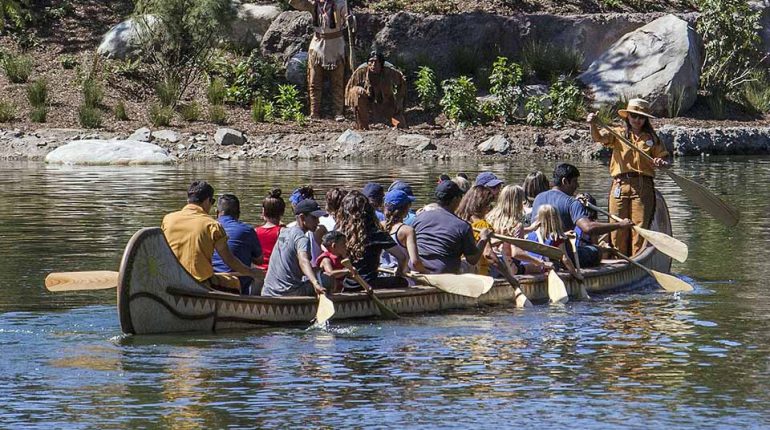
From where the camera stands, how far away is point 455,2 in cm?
3719

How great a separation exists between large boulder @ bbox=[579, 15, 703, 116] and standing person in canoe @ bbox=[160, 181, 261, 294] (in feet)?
73.2

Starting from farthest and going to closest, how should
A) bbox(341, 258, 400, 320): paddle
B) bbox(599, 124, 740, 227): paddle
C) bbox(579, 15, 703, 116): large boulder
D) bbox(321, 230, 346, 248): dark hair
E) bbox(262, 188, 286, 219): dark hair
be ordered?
bbox(579, 15, 703, 116): large boulder < bbox(599, 124, 740, 227): paddle < bbox(262, 188, 286, 219): dark hair < bbox(341, 258, 400, 320): paddle < bbox(321, 230, 346, 248): dark hair

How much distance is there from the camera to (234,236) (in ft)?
42.3

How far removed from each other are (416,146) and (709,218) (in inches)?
408

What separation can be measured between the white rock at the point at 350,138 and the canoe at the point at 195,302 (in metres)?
17.3

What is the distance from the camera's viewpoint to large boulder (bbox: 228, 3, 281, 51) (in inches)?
1403

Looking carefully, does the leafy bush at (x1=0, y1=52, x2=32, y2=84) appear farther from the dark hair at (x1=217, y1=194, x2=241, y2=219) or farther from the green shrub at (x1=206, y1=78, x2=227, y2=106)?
the dark hair at (x1=217, y1=194, x2=241, y2=219)

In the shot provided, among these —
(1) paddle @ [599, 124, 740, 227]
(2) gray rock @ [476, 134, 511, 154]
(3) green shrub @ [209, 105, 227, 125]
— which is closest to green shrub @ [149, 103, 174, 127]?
(3) green shrub @ [209, 105, 227, 125]

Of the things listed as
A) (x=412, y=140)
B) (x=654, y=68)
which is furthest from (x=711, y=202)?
(x=654, y=68)

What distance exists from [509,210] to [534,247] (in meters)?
0.40

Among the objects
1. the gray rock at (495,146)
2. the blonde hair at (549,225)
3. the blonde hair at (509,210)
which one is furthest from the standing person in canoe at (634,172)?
the gray rock at (495,146)

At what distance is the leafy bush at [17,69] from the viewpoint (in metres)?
33.3

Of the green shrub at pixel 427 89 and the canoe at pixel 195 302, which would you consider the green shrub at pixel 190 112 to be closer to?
the green shrub at pixel 427 89

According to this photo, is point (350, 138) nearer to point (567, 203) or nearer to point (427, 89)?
point (427, 89)
